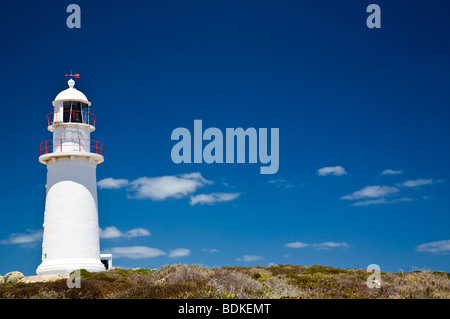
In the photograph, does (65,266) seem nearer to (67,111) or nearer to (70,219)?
(70,219)

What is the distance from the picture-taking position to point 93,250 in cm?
3241

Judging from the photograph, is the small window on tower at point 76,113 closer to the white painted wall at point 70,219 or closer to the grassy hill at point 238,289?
the white painted wall at point 70,219

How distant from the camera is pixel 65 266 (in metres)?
30.9

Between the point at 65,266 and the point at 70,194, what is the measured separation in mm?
4443

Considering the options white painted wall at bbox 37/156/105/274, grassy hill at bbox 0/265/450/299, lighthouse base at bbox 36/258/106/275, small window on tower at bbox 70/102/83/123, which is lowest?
grassy hill at bbox 0/265/450/299

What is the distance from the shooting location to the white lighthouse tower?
3155cm

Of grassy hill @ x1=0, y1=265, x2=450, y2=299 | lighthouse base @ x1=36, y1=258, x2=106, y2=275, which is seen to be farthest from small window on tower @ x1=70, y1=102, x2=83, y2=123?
→ grassy hill @ x1=0, y1=265, x2=450, y2=299

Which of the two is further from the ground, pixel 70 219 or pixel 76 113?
pixel 76 113

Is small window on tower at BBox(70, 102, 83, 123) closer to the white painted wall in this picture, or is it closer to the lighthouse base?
the white painted wall

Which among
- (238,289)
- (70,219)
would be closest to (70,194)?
(70,219)

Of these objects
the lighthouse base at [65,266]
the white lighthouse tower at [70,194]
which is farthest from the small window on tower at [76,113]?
the lighthouse base at [65,266]

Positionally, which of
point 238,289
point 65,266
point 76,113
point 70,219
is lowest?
point 238,289

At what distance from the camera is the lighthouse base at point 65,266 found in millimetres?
30766
